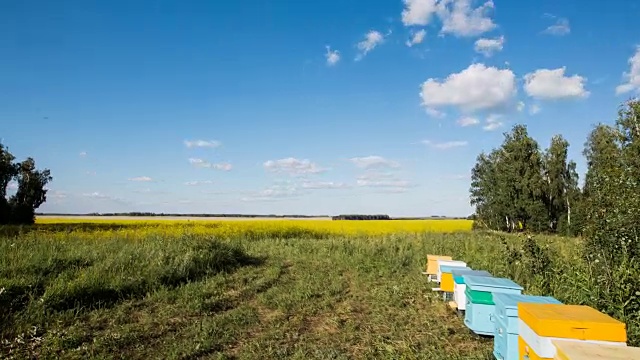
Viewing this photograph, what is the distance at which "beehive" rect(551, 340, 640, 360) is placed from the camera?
2.67 meters

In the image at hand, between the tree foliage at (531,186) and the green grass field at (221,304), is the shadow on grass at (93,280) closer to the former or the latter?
the green grass field at (221,304)

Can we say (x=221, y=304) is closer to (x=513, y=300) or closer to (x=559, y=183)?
(x=513, y=300)

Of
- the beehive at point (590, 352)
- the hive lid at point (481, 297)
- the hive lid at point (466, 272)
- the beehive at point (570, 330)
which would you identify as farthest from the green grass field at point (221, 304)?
the beehive at point (590, 352)

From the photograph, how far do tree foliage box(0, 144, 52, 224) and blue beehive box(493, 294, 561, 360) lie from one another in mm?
46411

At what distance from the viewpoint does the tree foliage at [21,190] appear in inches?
1566

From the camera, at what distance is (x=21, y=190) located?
153 feet

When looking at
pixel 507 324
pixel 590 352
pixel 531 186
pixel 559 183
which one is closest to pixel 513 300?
pixel 507 324

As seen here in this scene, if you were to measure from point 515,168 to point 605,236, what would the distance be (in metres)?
28.0

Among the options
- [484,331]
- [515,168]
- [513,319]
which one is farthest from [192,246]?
[515,168]

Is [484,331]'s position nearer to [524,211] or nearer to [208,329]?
[208,329]

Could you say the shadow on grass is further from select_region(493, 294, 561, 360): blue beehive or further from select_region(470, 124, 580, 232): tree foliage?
select_region(470, 124, 580, 232): tree foliage

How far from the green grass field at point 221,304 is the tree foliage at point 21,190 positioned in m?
36.8

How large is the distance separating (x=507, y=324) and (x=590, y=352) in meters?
1.75

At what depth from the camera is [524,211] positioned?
33062mm
